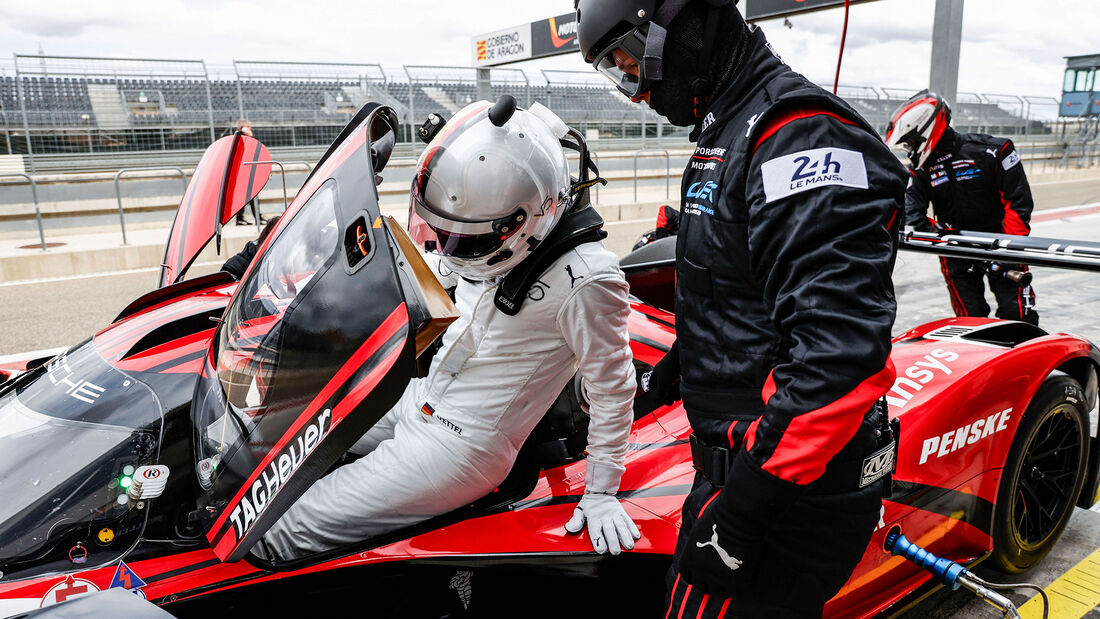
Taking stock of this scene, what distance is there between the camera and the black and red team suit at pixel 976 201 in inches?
181

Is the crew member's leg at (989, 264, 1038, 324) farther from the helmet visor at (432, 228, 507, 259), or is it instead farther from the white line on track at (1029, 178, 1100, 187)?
the white line on track at (1029, 178, 1100, 187)

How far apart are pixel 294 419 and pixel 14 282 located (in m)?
8.59

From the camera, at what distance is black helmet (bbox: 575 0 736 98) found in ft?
4.64

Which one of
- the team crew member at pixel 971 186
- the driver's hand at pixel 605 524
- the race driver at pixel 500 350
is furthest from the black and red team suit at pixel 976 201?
the driver's hand at pixel 605 524

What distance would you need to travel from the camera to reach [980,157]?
4672 mm

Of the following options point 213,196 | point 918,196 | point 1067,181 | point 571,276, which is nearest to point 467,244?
point 571,276

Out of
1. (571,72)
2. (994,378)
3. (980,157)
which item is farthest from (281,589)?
→ (571,72)

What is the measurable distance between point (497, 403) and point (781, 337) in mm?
862

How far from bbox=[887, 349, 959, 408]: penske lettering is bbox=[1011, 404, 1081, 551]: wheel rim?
1.39ft

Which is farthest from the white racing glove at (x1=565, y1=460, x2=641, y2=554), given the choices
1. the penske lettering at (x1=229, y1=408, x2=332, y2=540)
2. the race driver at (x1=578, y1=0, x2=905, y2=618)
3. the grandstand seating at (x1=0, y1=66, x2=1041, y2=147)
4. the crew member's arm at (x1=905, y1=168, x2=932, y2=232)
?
the grandstand seating at (x1=0, y1=66, x2=1041, y2=147)

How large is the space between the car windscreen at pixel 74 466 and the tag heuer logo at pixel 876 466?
1.44 metres

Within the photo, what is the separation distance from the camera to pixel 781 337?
1.36m

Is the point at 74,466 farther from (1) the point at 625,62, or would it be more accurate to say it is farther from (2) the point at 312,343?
(1) the point at 625,62

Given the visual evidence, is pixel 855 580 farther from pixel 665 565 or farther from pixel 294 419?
pixel 294 419
